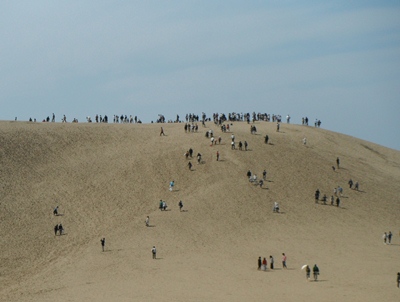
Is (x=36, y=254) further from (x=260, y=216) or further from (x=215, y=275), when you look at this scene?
(x=260, y=216)

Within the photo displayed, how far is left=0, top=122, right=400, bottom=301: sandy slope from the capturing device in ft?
119

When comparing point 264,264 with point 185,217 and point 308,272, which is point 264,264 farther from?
point 185,217

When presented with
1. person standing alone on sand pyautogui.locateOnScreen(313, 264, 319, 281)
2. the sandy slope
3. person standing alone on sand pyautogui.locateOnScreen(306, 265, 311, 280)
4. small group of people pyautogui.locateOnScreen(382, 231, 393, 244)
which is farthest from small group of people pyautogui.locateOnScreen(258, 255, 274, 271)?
small group of people pyautogui.locateOnScreen(382, 231, 393, 244)

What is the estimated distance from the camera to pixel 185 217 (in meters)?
48.5

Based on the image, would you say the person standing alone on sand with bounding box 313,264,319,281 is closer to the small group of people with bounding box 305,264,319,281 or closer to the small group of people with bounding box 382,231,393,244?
the small group of people with bounding box 305,264,319,281

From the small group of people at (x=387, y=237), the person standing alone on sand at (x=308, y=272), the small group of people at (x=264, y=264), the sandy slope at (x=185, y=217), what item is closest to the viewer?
the sandy slope at (x=185, y=217)

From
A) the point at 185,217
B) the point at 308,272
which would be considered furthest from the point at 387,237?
the point at 185,217

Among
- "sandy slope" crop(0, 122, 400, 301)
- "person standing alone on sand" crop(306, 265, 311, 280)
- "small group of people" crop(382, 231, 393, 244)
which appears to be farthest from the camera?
"small group of people" crop(382, 231, 393, 244)

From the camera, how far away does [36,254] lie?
41.9m

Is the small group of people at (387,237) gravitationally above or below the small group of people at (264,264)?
above

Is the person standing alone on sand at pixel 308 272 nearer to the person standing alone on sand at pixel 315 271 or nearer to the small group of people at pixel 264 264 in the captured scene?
the person standing alone on sand at pixel 315 271

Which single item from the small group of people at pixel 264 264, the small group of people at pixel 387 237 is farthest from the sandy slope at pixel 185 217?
the small group of people at pixel 387 237

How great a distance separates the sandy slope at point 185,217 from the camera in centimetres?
3612

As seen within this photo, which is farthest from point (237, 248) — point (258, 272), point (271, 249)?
point (258, 272)
